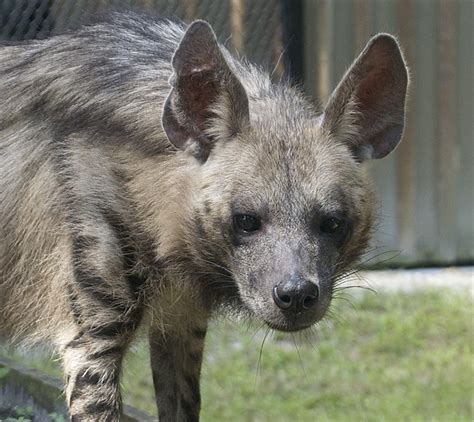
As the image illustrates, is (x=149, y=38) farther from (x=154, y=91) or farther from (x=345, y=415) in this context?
(x=345, y=415)

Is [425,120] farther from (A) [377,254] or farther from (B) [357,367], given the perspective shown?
(A) [377,254]

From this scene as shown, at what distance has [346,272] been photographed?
12.2 feet

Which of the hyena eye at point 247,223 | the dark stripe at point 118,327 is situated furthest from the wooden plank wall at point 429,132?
the hyena eye at point 247,223

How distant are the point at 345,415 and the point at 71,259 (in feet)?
8.56

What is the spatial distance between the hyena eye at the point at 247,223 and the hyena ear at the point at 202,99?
28 cm

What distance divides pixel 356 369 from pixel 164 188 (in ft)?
10.2

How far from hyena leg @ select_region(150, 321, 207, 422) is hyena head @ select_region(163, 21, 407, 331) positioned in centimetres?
66

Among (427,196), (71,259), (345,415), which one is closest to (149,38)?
(71,259)

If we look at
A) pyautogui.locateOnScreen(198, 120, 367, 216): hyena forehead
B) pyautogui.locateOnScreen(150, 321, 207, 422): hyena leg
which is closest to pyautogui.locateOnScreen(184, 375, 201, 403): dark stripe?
pyautogui.locateOnScreen(150, 321, 207, 422): hyena leg

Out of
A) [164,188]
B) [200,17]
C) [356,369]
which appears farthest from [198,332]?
[356,369]

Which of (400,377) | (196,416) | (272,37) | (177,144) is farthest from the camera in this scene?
(400,377)

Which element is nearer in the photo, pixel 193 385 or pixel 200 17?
pixel 193 385

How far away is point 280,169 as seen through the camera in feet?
11.0

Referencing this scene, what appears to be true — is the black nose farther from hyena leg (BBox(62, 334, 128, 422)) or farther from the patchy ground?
the patchy ground
